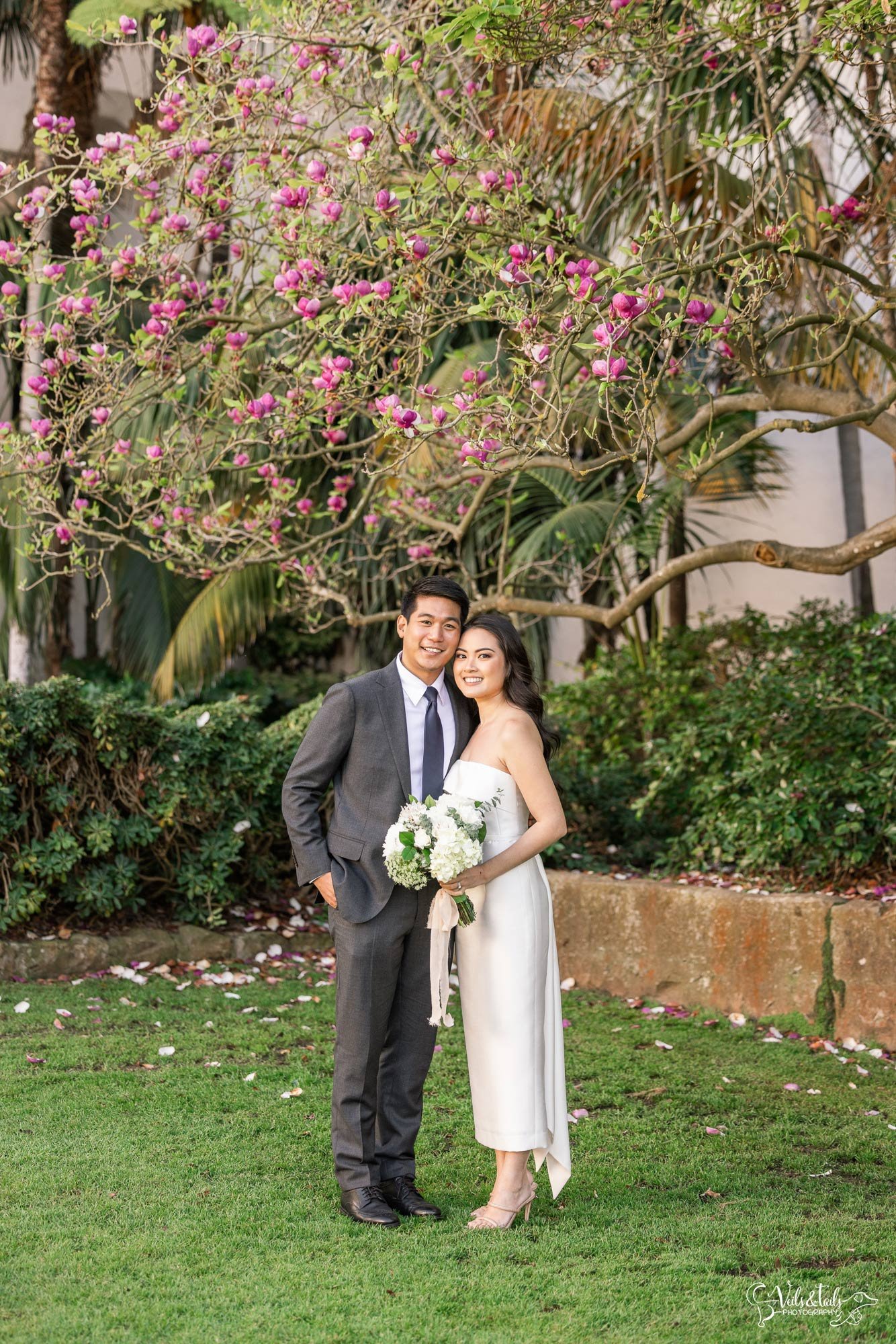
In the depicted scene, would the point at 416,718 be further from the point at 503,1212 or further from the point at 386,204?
the point at 386,204

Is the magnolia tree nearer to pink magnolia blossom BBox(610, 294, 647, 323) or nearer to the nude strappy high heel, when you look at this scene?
pink magnolia blossom BBox(610, 294, 647, 323)

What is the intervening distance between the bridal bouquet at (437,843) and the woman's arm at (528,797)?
0.12m

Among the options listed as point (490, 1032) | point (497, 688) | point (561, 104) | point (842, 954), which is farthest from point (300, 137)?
point (842, 954)

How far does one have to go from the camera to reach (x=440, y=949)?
3846mm

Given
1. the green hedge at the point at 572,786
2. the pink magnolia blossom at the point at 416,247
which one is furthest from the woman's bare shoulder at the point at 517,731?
the green hedge at the point at 572,786

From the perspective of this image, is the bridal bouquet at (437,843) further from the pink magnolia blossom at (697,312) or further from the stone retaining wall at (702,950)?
the stone retaining wall at (702,950)

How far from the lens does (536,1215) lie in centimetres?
389

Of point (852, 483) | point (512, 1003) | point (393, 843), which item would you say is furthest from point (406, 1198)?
point (852, 483)

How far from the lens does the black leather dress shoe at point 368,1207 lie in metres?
3.74

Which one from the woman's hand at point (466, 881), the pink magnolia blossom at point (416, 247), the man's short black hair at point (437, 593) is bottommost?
the woman's hand at point (466, 881)

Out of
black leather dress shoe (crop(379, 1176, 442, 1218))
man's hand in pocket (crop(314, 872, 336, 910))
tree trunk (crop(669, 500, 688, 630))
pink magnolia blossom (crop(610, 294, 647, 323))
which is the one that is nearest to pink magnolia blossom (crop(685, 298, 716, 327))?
pink magnolia blossom (crop(610, 294, 647, 323))

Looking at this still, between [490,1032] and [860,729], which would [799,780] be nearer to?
[860,729]

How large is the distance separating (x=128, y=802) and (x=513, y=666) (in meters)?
3.88

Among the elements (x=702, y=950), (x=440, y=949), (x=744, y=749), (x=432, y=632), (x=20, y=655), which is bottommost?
(x=702, y=950)
